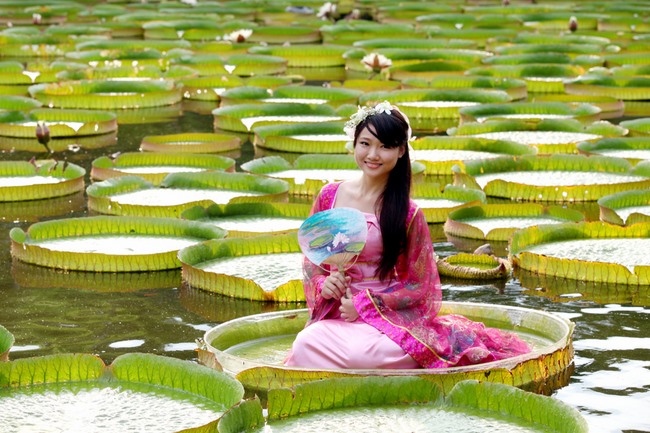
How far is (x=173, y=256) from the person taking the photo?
656 centimetres

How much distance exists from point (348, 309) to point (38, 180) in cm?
456

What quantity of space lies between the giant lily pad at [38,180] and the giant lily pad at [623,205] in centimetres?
349

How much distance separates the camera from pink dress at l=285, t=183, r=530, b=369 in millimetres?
4586

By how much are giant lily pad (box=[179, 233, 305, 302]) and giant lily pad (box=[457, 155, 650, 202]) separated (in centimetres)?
211

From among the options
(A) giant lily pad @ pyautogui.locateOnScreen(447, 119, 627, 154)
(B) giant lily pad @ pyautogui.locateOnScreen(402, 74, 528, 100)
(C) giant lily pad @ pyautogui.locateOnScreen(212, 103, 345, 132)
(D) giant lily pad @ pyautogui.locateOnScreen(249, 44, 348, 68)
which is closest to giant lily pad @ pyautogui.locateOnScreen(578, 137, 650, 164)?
(A) giant lily pad @ pyautogui.locateOnScreen(447, 119, 627, 154)

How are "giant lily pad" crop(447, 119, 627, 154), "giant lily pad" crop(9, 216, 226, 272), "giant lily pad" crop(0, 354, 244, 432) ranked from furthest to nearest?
1. "giant lily pad" crop(447, 119, 627, 154)
2. "giant lily pad" crop(9, 216, 226, 272)
3. "giant lily pad" crop(0, 354, 244, 432)

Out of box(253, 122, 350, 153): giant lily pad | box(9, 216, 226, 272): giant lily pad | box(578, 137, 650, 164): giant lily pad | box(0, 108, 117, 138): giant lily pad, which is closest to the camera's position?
box(9, 216, 226, 272): giant lily pad

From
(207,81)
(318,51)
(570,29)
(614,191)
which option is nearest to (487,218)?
(614,191)

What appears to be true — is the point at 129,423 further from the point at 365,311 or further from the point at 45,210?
the point at 45,210

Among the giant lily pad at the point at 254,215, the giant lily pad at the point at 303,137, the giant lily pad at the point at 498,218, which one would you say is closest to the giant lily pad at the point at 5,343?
the giant lily pad at the point at 254,215

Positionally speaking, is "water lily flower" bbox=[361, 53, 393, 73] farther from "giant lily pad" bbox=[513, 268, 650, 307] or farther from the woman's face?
the woman's face

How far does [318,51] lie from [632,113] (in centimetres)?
572

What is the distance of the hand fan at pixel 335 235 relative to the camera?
4.55m

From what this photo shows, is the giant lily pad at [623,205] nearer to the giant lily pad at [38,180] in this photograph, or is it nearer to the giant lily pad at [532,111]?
the giant lily pad at [38,180]
